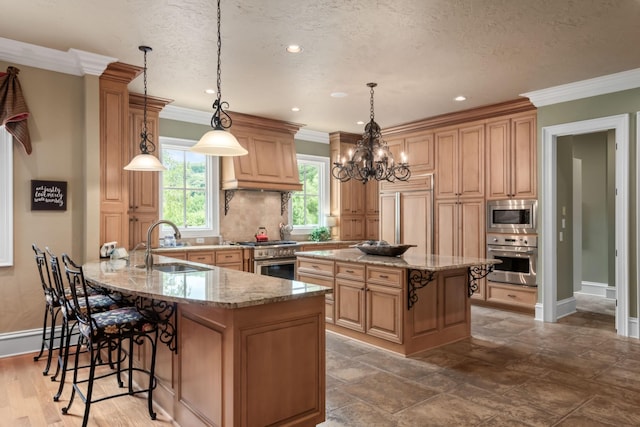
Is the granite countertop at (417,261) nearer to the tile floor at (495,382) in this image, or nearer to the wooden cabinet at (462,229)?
the tile floor at (495,382)

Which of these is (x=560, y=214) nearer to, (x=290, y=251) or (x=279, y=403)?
(x=290, y=251)

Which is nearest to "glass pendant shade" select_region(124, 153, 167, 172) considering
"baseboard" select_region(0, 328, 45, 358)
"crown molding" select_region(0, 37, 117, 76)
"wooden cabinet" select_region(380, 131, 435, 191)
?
"crown molding" select_region(0, 37, 117, 76)

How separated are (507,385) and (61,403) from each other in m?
3.18

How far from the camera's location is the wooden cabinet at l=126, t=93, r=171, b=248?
5.05 metres

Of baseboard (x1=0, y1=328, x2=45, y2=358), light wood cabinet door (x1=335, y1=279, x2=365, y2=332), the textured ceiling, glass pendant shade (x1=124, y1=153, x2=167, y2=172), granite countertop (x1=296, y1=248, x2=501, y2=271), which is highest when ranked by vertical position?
the textured ceiling

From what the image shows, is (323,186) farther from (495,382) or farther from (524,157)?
(495,382)

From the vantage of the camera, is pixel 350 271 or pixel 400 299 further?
pixel 350 271

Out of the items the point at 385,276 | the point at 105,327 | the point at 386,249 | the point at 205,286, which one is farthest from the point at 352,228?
the point at 105,327

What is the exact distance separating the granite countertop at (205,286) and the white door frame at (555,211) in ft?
12.5

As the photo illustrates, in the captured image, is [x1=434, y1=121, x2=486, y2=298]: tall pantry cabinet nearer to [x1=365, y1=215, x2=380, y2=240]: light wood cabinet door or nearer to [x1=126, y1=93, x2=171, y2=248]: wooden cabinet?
[x1=365, y1=215, x2=380, y2=240]: light wood cabinet door

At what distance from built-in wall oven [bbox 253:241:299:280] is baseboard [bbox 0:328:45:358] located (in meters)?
2.64

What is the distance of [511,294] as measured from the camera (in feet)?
17.5

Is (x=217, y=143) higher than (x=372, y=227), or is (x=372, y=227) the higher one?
(x=217, y=143)

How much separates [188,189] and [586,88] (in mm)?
5287
